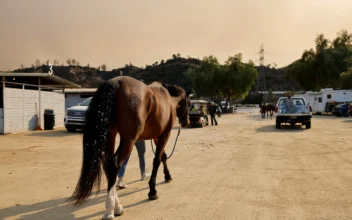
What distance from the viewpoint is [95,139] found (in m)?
4.26

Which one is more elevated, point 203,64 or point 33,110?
point 203,64

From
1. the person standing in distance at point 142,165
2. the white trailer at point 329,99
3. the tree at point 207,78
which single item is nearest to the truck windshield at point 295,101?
the person standing in distance at point 142,165

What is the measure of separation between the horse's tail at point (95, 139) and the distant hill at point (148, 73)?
88104 mm

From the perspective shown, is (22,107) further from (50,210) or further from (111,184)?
(111,184)

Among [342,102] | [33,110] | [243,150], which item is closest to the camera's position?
[243,150]

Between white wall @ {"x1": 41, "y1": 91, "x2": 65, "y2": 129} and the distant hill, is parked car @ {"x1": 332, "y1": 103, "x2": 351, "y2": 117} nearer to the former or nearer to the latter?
white wall @ {"x1": 41, "y1": 91, "x2": 65, "y2": 129}

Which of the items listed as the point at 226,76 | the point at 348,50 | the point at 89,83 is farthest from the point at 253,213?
the point at 89,83

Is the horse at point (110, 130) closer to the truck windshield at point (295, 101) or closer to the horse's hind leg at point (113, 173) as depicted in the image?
the horse's hind leg at point (113, 173)

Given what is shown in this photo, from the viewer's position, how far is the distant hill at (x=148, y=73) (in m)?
99.2

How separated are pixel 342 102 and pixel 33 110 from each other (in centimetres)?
3405

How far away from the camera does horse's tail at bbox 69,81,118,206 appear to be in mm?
4160

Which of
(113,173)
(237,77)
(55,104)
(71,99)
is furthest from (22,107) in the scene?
(237,77)

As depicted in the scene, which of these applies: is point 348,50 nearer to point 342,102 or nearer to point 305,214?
point 342,102

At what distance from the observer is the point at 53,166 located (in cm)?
809
